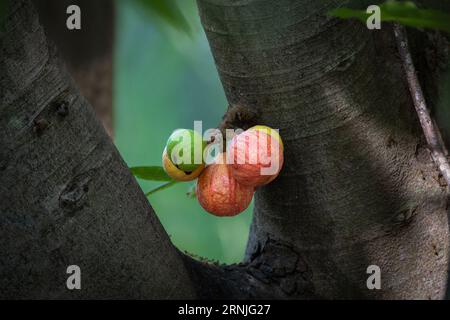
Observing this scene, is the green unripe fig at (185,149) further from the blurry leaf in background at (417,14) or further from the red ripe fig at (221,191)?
the blurry leaf in background at (417,14)

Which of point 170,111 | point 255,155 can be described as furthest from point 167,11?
point 170,111

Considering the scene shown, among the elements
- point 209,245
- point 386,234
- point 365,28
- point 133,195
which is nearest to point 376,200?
point 386,234

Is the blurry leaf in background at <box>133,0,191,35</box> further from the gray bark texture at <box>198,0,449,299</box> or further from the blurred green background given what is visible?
the blurred green background

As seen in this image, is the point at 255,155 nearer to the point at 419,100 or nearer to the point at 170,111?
the point at 419,100

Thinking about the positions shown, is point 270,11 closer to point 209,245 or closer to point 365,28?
point 365,28

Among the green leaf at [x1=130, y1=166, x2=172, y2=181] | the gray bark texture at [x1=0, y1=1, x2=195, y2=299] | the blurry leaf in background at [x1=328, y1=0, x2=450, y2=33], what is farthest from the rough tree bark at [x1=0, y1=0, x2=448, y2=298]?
the blurry leaf in background at [x1=328, y1=0, x2=450, y2=33]

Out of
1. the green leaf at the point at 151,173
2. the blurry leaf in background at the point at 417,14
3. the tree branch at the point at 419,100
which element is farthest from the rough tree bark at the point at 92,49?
the blurry leaf in background at the point at 417,14
